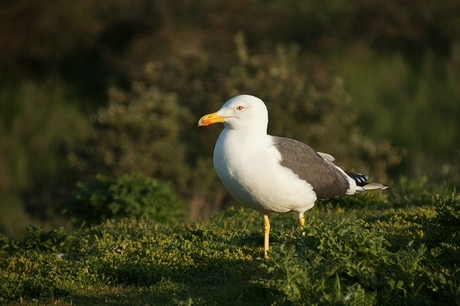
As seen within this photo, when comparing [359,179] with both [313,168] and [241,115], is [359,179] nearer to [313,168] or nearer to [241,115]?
[313,168]

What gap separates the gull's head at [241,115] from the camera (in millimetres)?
7543

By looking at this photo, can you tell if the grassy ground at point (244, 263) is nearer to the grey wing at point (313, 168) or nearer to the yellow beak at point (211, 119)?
the grey wing at point (313, 168)

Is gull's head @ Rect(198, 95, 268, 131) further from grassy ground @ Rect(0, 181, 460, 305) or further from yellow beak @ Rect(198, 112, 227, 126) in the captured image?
grassy ground @ Rect(0, 181, 460, 305)

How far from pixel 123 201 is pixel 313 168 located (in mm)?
2950

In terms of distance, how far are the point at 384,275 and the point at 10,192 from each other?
40.0ft

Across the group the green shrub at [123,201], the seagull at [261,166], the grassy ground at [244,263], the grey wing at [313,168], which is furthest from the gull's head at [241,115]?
the green shrub at [123,201]

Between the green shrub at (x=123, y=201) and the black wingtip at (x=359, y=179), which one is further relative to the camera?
the green shrub at (x=123, y=201)

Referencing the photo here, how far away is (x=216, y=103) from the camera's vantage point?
52.9 feet

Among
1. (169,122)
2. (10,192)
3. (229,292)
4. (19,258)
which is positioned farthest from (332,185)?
(10,192)

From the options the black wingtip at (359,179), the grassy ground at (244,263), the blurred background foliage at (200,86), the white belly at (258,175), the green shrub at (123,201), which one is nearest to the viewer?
the grassy ground at (244,263)

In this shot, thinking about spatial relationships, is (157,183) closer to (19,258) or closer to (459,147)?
(19,258)

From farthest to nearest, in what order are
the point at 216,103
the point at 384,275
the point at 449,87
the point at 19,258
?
the point at 449,87 → the point at 216,103 → the point at 19,258 → the point at 384,275

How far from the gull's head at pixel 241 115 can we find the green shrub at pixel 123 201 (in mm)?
2520

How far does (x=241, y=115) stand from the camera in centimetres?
756
